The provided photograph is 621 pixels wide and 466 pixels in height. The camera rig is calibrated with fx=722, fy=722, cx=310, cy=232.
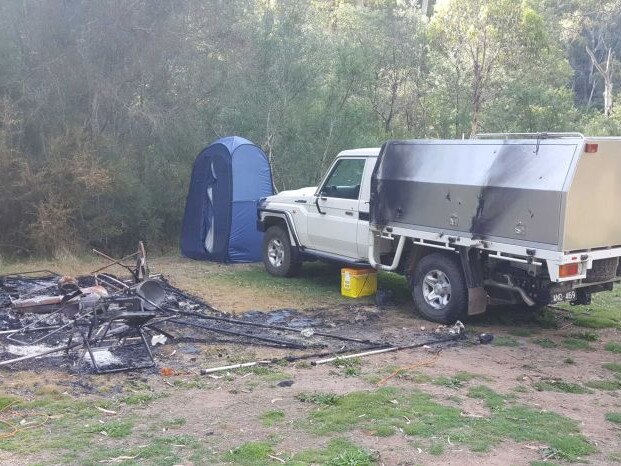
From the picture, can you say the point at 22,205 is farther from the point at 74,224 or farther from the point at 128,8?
the point at 128,8

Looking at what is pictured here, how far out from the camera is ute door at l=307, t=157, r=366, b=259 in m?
10.3

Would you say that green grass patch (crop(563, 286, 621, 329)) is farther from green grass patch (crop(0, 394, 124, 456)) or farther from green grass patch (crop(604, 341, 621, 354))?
green grass patch (crop(0, 394, 124, 456))

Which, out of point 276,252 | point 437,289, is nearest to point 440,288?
point 437,289

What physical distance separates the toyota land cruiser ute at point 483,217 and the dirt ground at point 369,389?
1.95 feet

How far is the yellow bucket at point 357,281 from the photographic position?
1041 cm

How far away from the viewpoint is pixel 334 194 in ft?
35.1

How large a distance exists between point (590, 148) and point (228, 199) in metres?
7.24

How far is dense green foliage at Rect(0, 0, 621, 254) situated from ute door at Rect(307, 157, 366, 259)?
4.36 metres

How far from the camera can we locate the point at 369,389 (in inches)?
247

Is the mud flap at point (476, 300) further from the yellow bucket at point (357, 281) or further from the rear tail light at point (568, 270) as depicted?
the yellow bucket at point (357, 281)

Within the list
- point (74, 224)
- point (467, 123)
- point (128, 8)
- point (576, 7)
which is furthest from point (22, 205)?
point (576, 7)

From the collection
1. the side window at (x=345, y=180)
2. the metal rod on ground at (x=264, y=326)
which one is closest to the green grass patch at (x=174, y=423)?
the metal rod on ground at (x=264, y=326)

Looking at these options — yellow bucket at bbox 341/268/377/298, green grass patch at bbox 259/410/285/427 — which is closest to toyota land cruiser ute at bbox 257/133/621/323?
yellow bucket at bbox 341/268/377/298

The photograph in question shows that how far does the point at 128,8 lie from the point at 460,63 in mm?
11737
